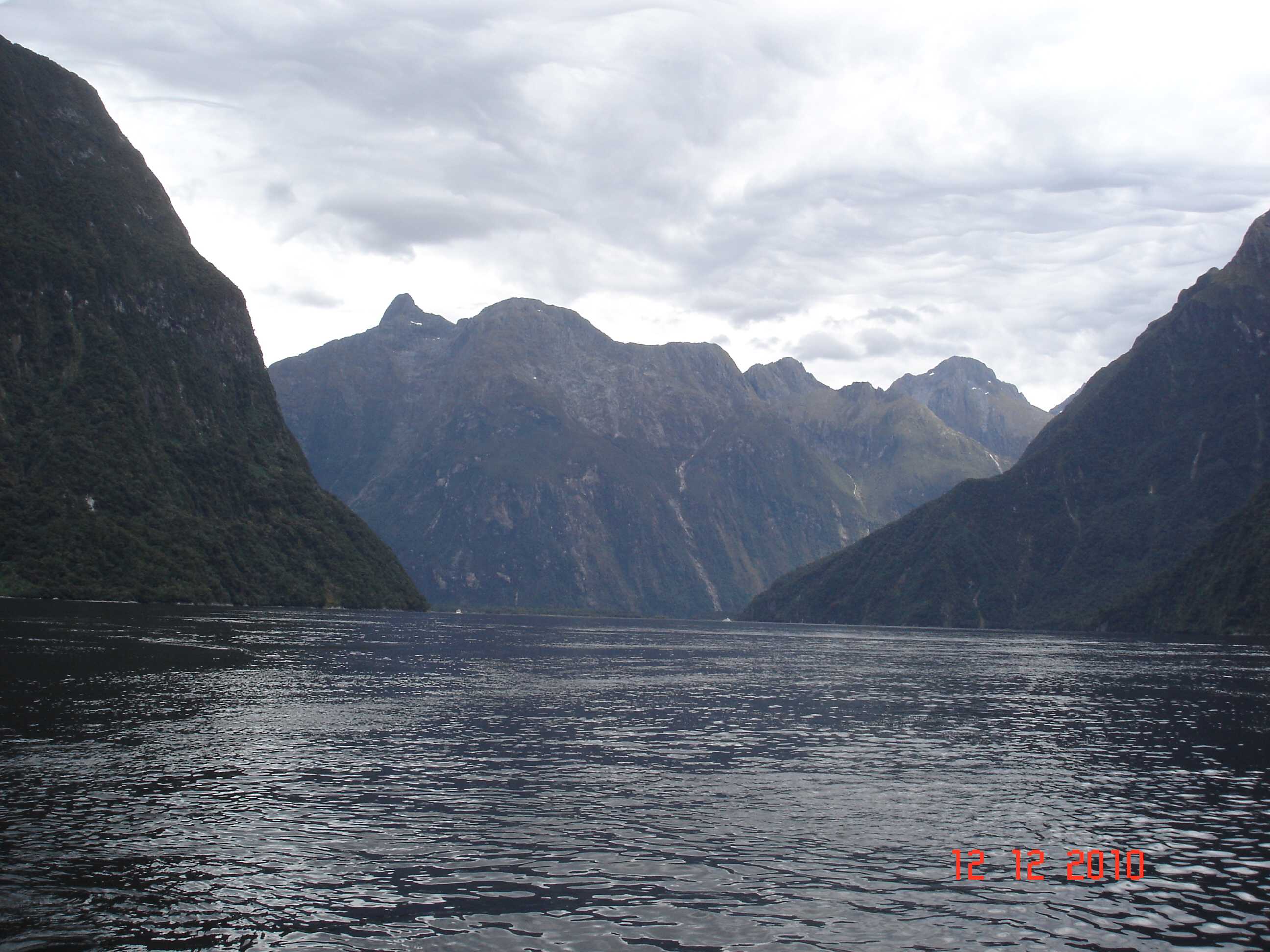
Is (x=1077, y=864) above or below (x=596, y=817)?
above

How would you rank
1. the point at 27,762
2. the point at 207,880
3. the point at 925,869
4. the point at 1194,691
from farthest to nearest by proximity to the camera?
the point at 1194,691 < the point at 27,762 < the point at 925,869 < the point at 207,880

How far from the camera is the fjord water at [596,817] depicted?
99.6ft

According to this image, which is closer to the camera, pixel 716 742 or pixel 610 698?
pixel 716 742

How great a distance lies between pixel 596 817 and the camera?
43.8m

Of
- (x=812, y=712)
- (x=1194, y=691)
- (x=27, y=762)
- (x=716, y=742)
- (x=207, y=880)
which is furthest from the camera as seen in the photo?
(x=1194, y=691)

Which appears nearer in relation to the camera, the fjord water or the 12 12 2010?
the fjord water

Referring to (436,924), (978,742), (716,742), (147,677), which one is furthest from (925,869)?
(147,677)

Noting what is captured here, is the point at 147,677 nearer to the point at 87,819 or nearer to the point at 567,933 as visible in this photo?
the point at 87,819

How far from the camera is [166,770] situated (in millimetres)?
50656

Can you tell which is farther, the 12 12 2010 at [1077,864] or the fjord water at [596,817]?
the 12 12 2010 at [1077,864]

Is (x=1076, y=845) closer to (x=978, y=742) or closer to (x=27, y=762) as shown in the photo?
(x=978, y=742)

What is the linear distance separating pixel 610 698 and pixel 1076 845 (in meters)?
54.9

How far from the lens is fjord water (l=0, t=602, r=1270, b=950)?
30359 mm

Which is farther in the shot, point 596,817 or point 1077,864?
point 596,817
